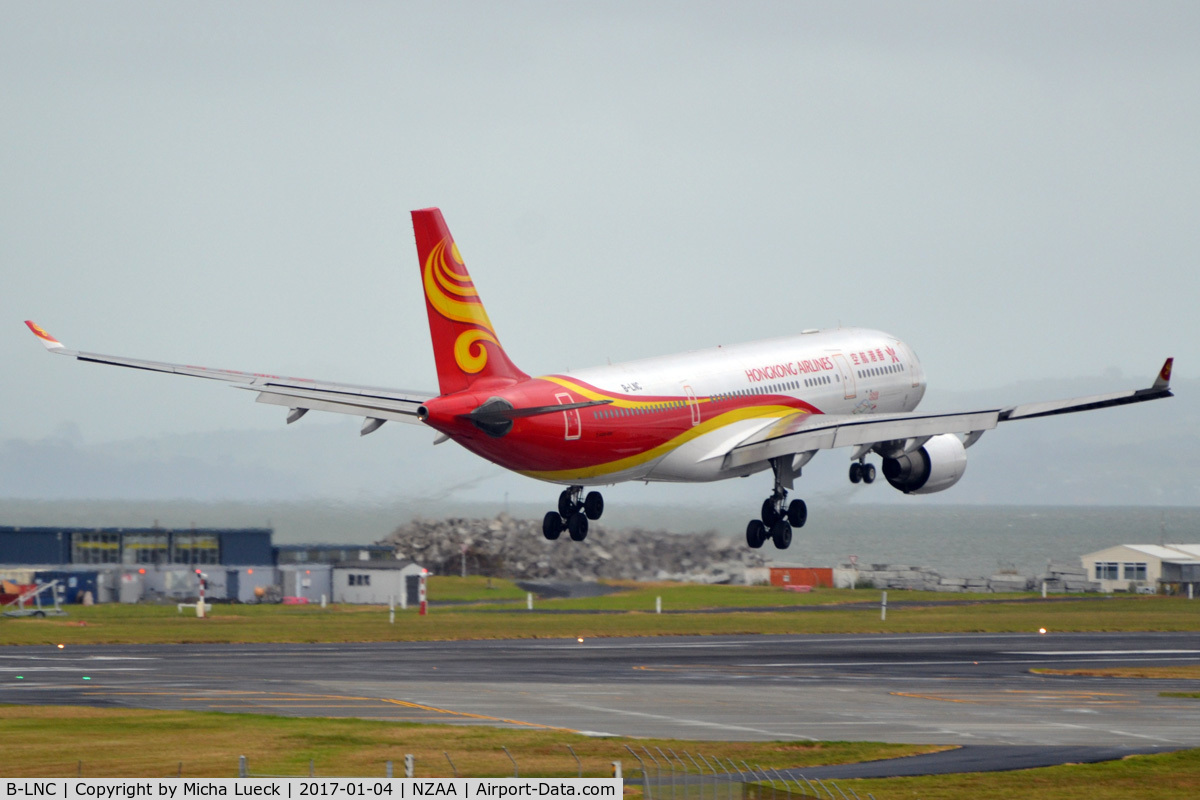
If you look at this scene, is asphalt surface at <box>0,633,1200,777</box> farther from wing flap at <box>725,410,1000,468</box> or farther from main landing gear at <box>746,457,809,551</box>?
wing flap at <box>725,410,1000,468</box>

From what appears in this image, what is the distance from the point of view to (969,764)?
44.9m

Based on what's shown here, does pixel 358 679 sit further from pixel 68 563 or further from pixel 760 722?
pixel 68 563

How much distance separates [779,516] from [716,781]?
91.5 feet

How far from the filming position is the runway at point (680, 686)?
52.6 m

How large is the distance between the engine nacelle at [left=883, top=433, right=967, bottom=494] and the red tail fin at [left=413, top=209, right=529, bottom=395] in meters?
17.5

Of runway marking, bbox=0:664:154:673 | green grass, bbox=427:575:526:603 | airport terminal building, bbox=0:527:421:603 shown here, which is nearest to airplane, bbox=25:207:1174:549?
runway marking, bbox=0:664:154:673

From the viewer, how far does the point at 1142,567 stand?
136 m

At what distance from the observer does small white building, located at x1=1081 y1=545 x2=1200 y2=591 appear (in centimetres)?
13325

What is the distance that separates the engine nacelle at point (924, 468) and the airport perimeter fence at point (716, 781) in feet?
69.1

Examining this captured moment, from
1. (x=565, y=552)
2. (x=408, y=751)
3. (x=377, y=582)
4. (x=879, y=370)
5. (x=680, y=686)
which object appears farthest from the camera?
(x=565, y=552)

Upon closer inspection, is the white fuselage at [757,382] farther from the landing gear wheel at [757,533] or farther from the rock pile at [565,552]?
the rock pile at [565,552]

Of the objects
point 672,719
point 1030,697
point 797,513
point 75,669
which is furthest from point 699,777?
point 75,669

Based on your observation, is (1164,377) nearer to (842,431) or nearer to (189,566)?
(842,431)

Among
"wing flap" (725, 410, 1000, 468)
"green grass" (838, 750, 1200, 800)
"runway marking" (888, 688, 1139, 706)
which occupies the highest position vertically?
"wing flap" (725, 410, 1000, 468)
